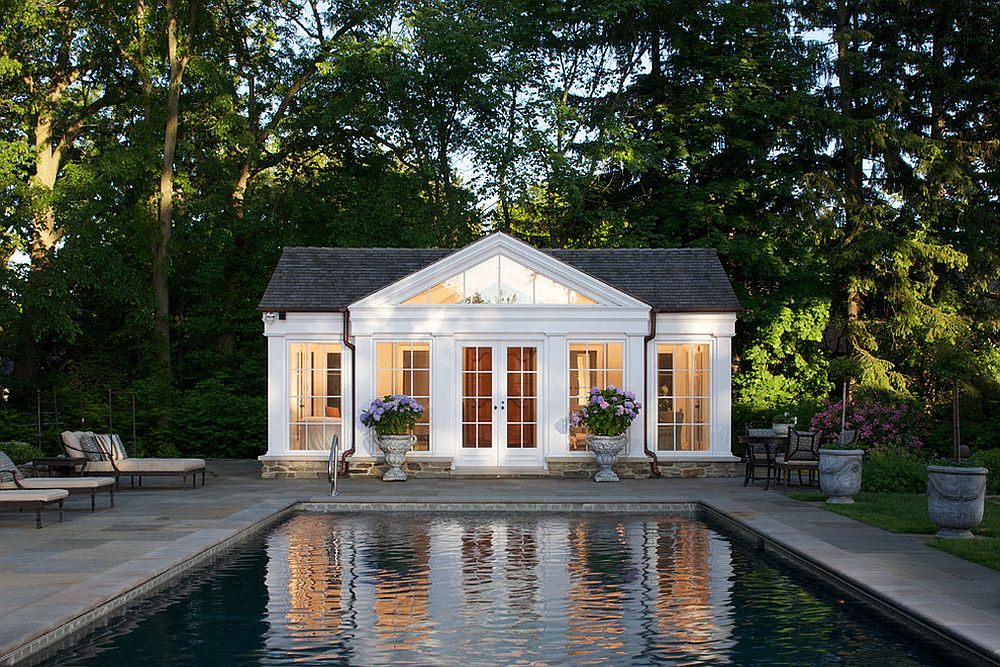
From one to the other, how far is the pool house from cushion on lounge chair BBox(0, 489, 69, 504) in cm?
654

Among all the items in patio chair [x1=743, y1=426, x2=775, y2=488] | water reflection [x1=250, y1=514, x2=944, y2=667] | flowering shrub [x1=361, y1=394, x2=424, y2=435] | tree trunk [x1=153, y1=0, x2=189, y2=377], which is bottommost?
water reflection [x1=250, y1=514, x2=944, y2=667]

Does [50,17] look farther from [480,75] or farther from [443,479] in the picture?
[443,479]

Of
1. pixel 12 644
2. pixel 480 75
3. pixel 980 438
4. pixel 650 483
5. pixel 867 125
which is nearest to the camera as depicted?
pixel 12 644

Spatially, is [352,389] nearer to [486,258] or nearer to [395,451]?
[395,451]

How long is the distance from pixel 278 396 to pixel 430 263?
147 inches

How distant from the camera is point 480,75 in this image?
29469mm

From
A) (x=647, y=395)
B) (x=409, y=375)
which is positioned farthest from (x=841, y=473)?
(x=409, y=375)

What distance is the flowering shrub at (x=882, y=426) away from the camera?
59.3 feet

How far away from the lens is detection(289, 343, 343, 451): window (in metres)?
19.3

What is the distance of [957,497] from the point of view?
1142 centimetres

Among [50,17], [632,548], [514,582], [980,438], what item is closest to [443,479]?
[632,548]

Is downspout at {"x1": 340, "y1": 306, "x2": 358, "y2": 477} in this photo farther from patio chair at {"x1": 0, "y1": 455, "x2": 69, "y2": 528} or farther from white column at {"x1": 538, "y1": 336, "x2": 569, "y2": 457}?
patio chair at {"x1": 0, "y1": 455, "x2": 69, "y2": 528}

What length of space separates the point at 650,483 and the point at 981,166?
569 inches

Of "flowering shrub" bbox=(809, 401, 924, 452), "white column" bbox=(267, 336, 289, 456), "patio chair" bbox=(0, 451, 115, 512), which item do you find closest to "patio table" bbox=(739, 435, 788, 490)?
"flowering shrub" bbox=(809, 401, 924, 452)
